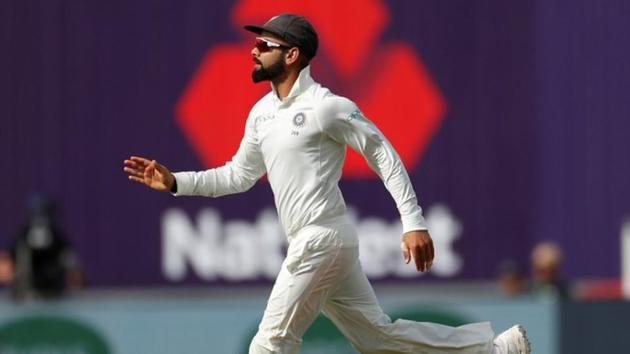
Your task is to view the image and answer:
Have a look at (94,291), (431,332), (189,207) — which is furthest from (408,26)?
(431,332)

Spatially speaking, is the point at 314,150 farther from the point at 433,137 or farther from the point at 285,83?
the point at 433,137

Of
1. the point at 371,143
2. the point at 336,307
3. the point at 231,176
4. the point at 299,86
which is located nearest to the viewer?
the point at 371,143

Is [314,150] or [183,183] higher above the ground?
[314,150]

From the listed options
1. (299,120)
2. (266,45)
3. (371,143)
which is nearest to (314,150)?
(299,120)

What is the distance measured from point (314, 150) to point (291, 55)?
43 centimetres

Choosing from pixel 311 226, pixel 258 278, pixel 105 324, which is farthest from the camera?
pixel 258 278

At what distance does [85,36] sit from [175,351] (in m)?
6.55

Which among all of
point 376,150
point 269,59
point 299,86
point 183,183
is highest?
point 269,59

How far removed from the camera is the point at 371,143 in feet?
24.5

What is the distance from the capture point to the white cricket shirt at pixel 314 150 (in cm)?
745

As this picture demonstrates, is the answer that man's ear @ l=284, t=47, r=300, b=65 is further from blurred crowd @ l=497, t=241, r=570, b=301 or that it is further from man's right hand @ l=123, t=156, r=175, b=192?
blurred crowd @ l=497, t=241, r=570, b=301

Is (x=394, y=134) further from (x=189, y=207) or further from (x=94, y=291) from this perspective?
(x=94, y=291)

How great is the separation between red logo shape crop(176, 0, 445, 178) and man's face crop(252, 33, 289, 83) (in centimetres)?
912

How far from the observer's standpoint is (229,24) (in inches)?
669
